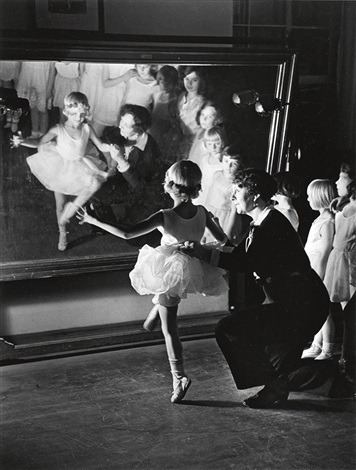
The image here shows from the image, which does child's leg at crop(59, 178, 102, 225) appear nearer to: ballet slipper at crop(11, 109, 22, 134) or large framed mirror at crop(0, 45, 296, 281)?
large framed mirror at crop(0, 45, 296, 281)

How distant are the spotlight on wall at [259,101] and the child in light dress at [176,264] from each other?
18.8 inches

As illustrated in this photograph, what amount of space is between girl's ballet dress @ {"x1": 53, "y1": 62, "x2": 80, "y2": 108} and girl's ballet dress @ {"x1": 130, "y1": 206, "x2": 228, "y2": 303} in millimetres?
619

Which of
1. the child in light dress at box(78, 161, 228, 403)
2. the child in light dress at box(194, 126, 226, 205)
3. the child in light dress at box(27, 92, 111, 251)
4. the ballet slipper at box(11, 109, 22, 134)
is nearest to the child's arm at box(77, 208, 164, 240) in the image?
the child in light dress at box(78, 161, 228, 403)

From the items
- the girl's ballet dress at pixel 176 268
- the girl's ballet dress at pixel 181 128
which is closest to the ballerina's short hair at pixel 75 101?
the girl's ballet dress at pixel 181 128

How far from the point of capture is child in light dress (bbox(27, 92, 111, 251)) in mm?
2490

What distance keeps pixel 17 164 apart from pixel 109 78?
1.61 ft

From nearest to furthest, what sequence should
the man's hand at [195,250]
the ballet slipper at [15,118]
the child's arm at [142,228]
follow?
the man's hand at [195,250], the child's arm at [142,228], the ballet slipper at [15,118]

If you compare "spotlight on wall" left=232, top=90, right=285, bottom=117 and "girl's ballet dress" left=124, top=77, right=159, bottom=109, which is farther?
"spotlight on wall" left=232, top=90, right=285, bottom=117

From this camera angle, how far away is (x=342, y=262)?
2.51 m

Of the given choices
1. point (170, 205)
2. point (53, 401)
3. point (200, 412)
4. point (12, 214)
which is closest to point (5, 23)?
point (12, 214)

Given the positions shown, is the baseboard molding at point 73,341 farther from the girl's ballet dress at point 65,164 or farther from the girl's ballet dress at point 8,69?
the girl's ballet dress at point 8,69

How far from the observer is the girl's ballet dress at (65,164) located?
8.20 feet

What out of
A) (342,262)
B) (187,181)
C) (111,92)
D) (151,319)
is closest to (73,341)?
(151,319)

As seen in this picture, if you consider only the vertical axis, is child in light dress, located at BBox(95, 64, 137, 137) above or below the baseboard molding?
above
